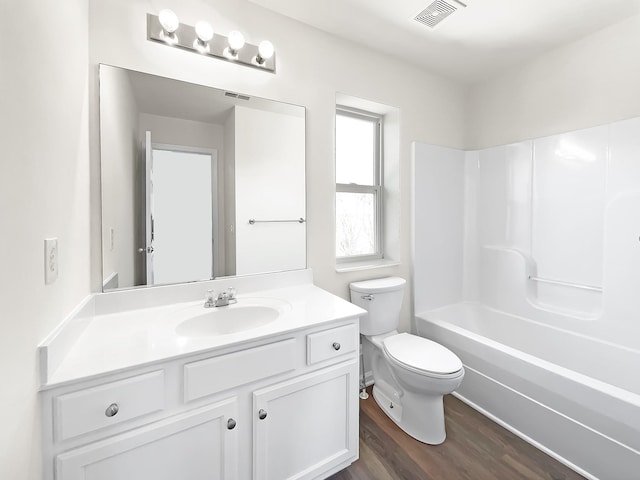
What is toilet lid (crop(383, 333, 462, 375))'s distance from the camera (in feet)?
4.99

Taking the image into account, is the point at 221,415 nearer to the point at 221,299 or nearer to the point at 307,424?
the point at 307,424

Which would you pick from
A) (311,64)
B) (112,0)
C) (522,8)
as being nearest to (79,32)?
(112,0)

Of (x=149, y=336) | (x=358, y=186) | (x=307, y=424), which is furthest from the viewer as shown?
(x=358, y=186)

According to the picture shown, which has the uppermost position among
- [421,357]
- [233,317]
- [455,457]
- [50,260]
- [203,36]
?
[203,36]

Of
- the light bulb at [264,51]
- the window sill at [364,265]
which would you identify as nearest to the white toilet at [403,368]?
the window sill at [364,265]

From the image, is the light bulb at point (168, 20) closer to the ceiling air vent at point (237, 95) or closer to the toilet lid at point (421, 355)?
the ceiling air vent at point (237, 95)

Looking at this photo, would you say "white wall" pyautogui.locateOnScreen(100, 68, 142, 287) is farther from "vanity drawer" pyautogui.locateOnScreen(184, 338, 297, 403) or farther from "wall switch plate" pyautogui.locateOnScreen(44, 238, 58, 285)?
"vanity drawer" pyautogui.locateOnScreen(184, 338, 297, 403)

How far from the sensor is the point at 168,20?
4.24ft

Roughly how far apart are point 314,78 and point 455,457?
2343 mm

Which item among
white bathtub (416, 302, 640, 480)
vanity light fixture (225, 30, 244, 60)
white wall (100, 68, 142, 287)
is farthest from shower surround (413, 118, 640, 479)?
white wall (100, 68, 142, 287)

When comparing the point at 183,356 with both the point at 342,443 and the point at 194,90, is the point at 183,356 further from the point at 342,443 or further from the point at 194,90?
the point at 194,90

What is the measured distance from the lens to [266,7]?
1.59 metres

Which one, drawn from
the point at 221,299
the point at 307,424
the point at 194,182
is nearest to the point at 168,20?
the point at 194,182

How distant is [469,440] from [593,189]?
1803 millimetres
